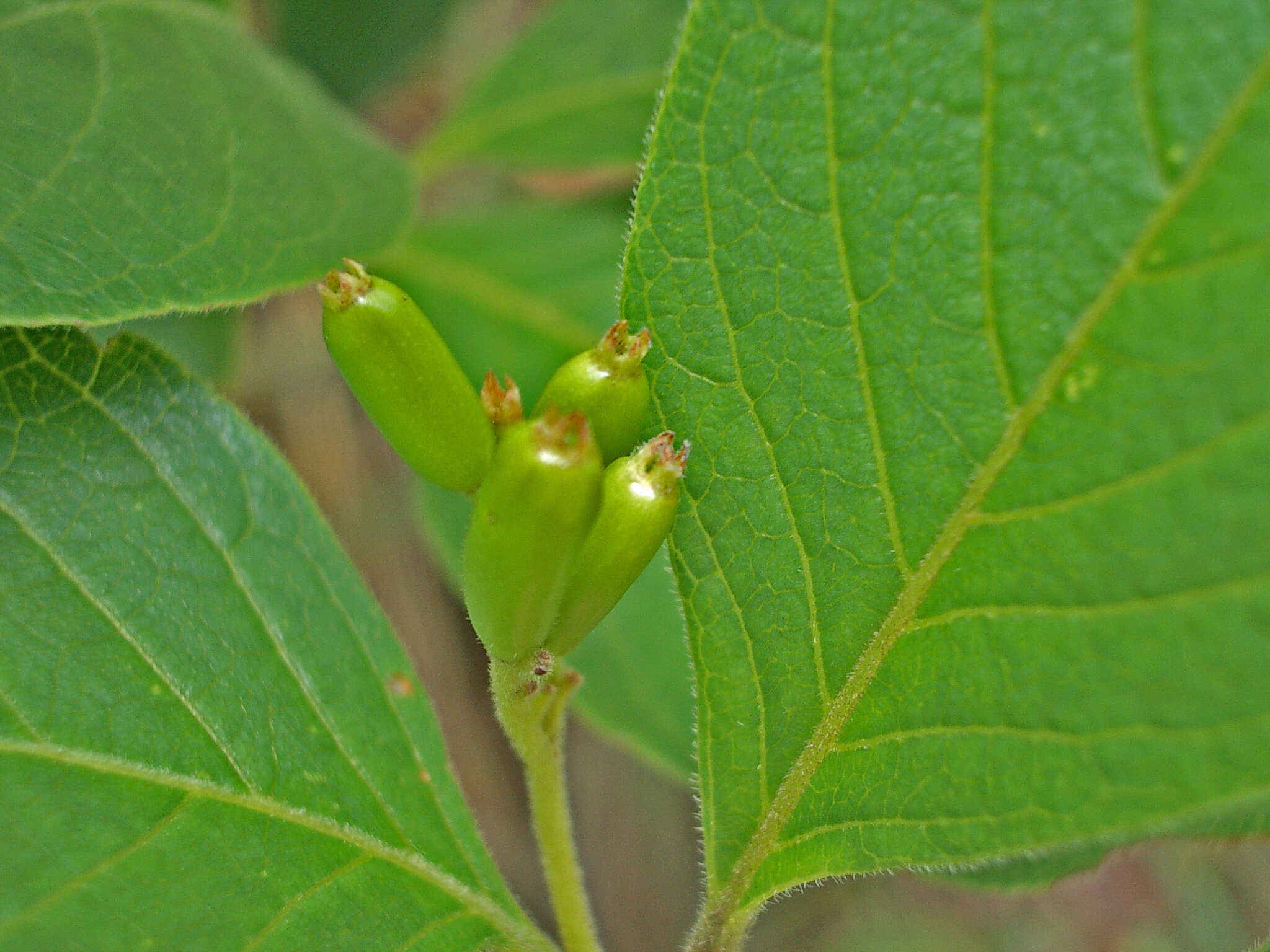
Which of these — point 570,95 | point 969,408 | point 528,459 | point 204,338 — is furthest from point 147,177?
point 570,95

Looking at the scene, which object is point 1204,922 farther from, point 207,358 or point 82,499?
point 82,499

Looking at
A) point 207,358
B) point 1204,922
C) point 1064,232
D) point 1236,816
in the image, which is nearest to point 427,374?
point 1064,232

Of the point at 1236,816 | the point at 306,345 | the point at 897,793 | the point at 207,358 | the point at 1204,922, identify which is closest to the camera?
the point at 897,793

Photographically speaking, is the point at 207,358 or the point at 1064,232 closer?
the point at 1064,232

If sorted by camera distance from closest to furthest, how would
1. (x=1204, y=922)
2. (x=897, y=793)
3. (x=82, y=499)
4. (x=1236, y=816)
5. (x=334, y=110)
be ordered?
(x=897, y=793)
(x=82, y=499)
(x=1236, y=816)
(x=334, y=110)
(x=1204, y=922)

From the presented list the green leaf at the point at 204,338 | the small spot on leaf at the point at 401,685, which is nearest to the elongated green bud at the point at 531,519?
the small spot on leaf at the point at 401,685

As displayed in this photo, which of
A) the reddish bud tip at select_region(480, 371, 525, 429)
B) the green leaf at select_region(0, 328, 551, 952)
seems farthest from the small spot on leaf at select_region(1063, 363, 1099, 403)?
the green leaf at select_region(0, 328, 551, 952)

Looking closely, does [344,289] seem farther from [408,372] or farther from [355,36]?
[355,36]
